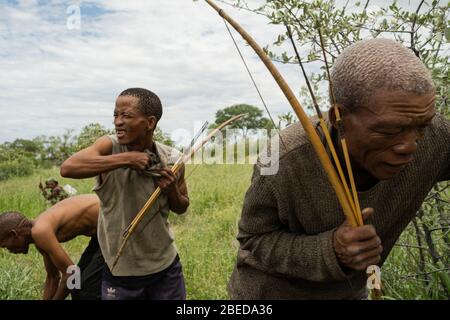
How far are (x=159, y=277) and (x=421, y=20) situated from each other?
1813mm

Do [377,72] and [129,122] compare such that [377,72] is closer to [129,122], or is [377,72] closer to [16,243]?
[129,122]

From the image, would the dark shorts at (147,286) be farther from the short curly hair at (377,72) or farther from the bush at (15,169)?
the bush at (15,169)

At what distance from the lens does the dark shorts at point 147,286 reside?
8.77 ft

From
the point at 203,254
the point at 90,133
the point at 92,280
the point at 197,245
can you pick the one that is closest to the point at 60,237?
the point at 92,280

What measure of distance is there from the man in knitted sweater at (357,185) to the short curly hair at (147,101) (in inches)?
50.6

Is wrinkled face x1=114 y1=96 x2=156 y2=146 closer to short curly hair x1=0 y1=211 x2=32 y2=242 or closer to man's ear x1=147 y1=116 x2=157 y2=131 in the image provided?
man's ear x1=147 y1=116 x2=157 y2=131

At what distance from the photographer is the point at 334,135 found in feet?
4.73

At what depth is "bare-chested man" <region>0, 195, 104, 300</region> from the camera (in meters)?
3.22

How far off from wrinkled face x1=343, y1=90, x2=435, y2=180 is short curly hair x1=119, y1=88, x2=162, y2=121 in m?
1.60

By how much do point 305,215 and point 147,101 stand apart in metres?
1.51

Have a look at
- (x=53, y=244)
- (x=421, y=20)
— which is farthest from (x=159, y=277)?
(x=421, y=20)

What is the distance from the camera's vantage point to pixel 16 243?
3.46 m

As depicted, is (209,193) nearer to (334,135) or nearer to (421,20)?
(421,20)

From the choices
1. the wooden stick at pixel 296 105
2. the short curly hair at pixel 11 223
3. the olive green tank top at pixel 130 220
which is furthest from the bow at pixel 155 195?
the wooden stick at pixel 296 105
